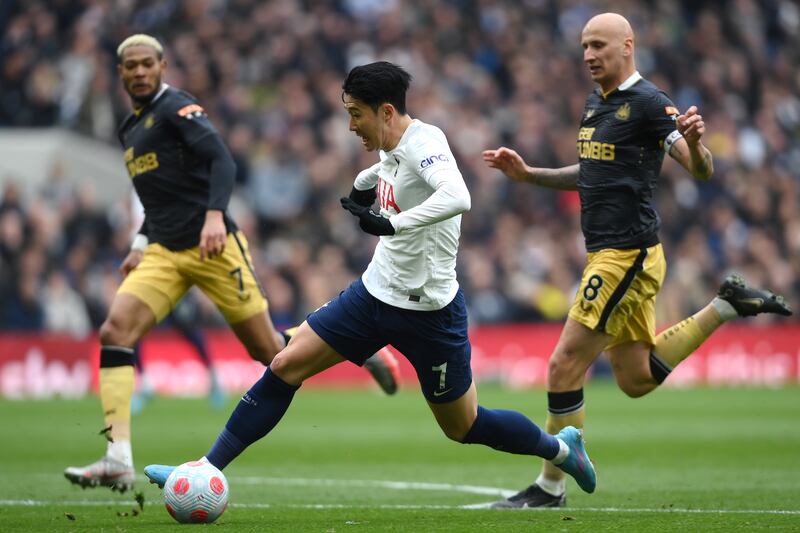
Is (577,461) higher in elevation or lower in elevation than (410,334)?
lower

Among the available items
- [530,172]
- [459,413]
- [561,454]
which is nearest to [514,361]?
[530,172]

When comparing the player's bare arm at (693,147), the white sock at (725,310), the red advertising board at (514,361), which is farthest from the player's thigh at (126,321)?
the red advertising board at (514,361)

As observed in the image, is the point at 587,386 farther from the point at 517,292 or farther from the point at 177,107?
the point at 177,107

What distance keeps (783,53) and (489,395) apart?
44.1 feet

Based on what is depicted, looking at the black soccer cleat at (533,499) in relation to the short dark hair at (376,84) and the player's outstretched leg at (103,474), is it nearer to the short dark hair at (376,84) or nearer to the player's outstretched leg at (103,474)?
the player's outstretched leg at (103,474)

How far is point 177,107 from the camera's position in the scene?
9203 mm

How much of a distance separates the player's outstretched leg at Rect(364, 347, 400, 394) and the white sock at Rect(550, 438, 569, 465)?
226cm

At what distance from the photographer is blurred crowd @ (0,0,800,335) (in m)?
20.6

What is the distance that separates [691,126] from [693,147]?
0.18 m

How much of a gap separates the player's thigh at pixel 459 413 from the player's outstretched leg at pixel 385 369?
89.2 inches

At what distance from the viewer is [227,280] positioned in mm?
9250

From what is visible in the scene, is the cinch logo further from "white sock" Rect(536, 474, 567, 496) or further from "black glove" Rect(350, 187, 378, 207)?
"white sock" Rect(536, 474, 567, 496)

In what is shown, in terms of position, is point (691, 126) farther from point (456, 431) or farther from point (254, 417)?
point (254, 417)

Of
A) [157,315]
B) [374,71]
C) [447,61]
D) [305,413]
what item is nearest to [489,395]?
[305,413]
